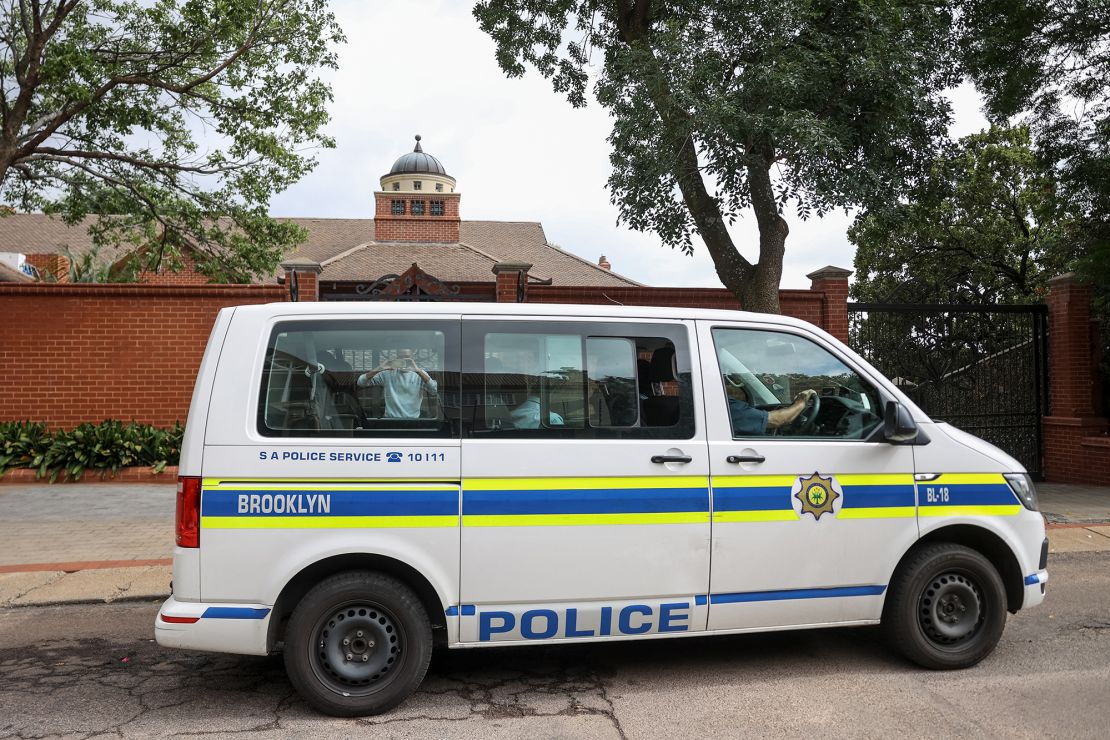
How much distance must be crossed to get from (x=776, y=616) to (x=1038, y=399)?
9813 millimetres

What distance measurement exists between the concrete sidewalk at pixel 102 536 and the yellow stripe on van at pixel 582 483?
3685mm

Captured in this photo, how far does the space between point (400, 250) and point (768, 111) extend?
27754mm

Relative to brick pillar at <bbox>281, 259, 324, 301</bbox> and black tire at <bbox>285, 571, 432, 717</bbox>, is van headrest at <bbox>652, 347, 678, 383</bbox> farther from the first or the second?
brick pillar at <bbox>281, 259, 324, 301</bbox>

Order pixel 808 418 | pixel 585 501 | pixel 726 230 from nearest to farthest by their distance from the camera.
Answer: pixel 585 501, pixel 808 418, pixel 726 230

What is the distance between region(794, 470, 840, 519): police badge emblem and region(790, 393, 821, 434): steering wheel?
0.25 m

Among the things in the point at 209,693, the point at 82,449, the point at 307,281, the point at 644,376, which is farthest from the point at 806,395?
the point at 82,449

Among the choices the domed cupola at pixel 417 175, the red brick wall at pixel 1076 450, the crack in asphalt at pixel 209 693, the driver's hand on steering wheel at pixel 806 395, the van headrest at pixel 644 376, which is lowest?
the crack in asphalt at pixel 209 693

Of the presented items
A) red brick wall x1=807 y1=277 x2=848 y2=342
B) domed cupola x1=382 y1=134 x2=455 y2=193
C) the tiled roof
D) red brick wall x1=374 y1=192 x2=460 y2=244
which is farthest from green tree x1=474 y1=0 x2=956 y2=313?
domed cupola x1=382 y1=134 x2=455 y2=193

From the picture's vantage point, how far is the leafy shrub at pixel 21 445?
10422 mm

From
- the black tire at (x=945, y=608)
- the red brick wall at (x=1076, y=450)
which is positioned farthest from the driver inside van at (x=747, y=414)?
the red brick wall at (x=1076, y=450)

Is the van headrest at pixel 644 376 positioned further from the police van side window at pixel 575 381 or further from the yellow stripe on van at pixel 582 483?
the yellow stripe on van at pixel 582 483

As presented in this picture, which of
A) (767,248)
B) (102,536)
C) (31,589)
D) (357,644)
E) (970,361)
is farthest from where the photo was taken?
(970,361)

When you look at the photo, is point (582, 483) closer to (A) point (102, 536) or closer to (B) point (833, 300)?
(A) point (102, 536)

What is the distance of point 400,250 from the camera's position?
34719 millimetres
